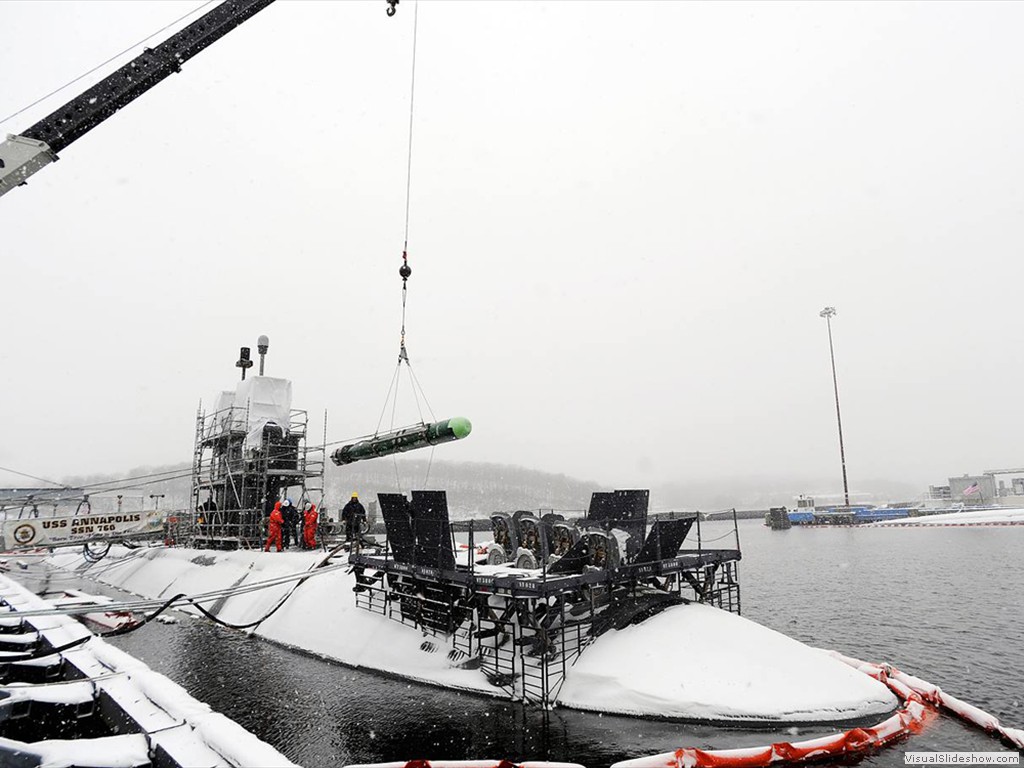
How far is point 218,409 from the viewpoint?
95.3 feet

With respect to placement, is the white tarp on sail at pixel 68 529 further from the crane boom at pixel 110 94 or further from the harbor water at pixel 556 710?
the crane boom at pixel 110 94

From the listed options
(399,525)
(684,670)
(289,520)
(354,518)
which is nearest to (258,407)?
(289,520)

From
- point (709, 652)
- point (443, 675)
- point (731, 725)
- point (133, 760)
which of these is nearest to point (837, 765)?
point (731, 725)

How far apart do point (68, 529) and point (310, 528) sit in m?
15.5

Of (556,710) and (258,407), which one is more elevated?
(258,407)

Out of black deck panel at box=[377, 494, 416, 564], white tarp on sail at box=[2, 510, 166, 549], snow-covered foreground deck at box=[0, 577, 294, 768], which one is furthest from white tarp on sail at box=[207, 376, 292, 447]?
snow-covered foreground deck at box=[0, 577, 294, 768]

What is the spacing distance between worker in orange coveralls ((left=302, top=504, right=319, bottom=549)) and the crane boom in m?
15.2

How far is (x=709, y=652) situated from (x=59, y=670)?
10462 mm

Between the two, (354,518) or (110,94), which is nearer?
(110,94)

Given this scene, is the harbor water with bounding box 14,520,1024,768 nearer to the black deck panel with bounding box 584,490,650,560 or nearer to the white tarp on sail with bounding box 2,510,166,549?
the black deck panel with bounding box 584,490,650,560

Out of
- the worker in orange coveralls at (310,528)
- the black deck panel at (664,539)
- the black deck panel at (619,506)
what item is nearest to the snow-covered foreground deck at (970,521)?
the black deck panel at (619,506)

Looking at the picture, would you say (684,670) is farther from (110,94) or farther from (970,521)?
(970,521)

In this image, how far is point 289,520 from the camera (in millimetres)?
24391

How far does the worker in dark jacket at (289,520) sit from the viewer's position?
24.2 metres
